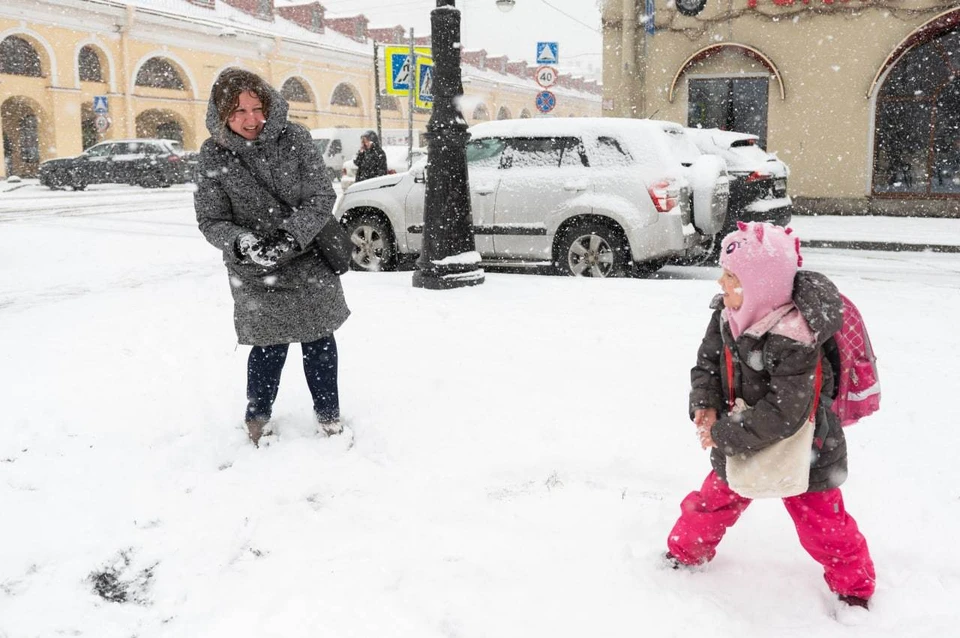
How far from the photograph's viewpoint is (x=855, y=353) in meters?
2.36

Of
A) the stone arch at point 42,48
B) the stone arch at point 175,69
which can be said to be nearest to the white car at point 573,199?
the stone arch at point 42,48

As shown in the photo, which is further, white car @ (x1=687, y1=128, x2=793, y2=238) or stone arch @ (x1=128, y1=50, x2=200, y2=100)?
stone arch @ (x1=128, y1=50, x2=200, y2=100)

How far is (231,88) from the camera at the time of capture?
334 centimetres

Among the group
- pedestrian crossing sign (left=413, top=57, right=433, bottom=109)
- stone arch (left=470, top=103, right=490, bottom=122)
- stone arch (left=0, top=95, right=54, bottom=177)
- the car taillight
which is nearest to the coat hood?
the car taillight

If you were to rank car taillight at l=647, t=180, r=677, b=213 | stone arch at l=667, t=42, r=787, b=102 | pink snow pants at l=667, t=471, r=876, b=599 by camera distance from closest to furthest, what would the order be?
1. pink snow pants at l=667, t=471, r=876, b=599
2. car taillight at l=647, t=180, r=677, b=213
3. stone arch at l=667, t=42, r=787, b=102

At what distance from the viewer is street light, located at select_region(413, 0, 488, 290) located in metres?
7.15

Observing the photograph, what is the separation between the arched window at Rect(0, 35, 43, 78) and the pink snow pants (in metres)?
30.9

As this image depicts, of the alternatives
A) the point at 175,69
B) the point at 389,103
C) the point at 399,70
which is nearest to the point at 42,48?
the point at 175,69

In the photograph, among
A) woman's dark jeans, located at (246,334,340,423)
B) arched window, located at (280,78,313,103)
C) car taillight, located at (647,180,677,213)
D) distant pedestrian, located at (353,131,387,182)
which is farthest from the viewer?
arched window, located at (280,78,313,103)

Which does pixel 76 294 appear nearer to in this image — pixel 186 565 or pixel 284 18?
pixel 186 565

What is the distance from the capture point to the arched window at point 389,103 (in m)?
44.4

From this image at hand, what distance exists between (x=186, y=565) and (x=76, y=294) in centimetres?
543

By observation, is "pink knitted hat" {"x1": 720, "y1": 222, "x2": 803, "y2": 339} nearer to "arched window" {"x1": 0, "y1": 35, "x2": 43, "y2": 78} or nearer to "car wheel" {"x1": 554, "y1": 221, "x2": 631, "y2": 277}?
Result: "car wheel" {"x1": 554, "y1": 221, "x2": 631, "y2": 277}

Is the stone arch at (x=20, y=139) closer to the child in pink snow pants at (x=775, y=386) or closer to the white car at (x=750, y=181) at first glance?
the white car at (x=750, y=181)
